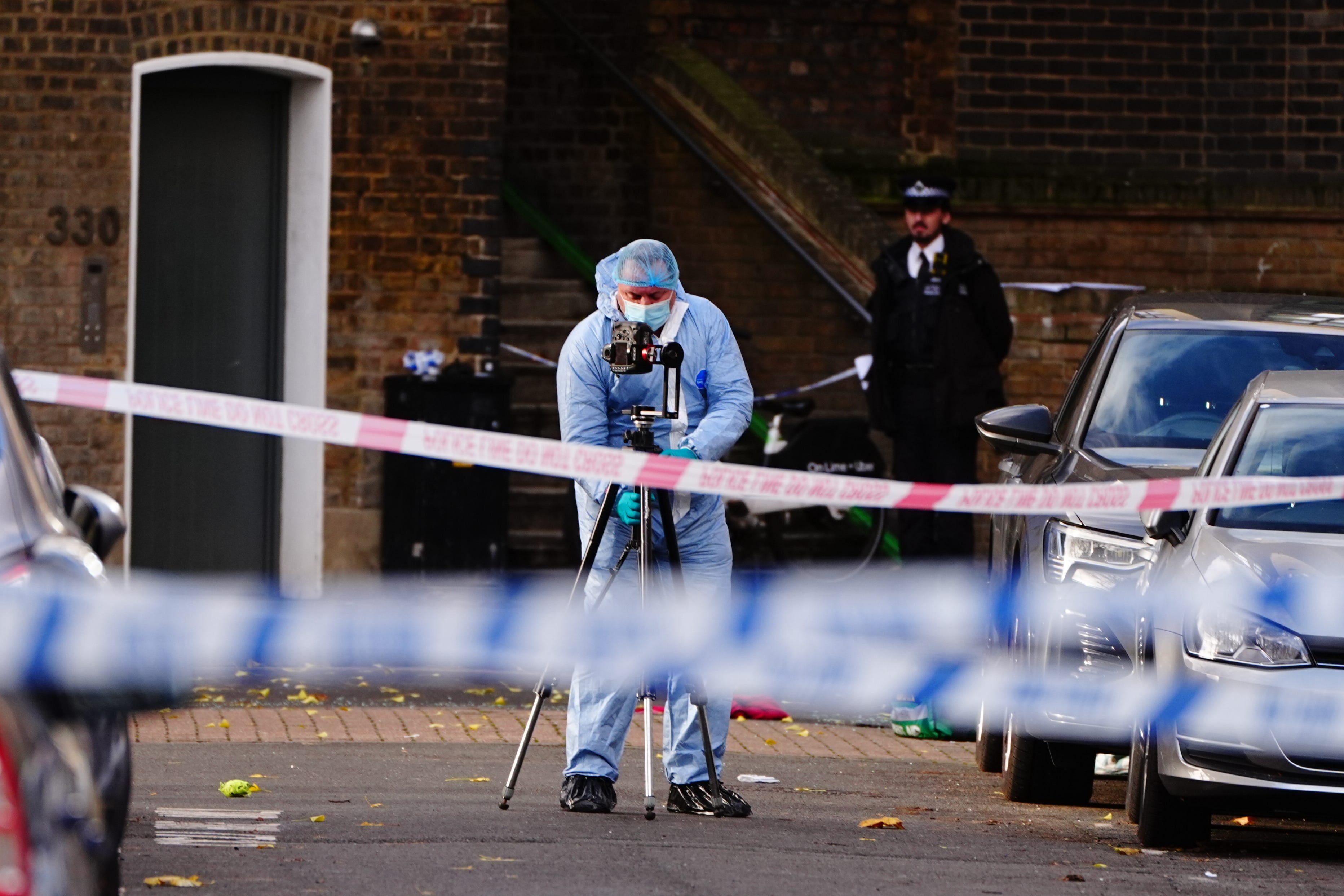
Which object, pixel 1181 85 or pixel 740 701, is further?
pixel 1181 85

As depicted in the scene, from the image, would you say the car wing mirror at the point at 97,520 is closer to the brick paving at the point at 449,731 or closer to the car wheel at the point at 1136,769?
the car wheel at the point at 1136,769

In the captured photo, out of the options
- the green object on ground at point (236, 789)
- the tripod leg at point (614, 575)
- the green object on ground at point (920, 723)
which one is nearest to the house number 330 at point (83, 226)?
the green object on ground at point (920, 723)

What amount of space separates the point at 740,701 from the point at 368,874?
14.6 feet

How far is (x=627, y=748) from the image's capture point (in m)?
9.86

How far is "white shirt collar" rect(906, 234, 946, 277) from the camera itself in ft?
41.3

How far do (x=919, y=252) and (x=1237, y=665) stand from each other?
19.5ft

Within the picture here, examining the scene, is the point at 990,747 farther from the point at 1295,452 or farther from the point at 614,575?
the point at 614,575

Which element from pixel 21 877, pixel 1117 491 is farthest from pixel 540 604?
pixel 21 877

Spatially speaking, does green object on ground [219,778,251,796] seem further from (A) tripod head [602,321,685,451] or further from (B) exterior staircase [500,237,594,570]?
(B) exterior staircase [500,237,594,570]

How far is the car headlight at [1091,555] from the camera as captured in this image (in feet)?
26.1

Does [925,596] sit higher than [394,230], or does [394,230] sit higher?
[394,230]

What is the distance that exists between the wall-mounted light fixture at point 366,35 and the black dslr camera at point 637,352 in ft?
21.3

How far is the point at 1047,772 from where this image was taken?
8.50 m

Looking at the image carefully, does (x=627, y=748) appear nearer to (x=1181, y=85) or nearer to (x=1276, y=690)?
(x=1276, y=690)
